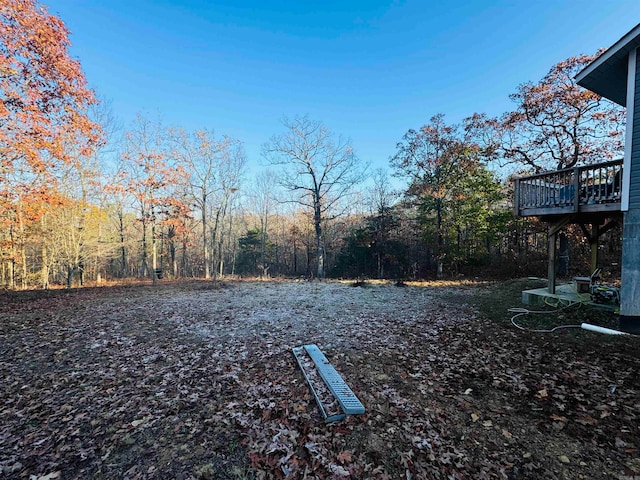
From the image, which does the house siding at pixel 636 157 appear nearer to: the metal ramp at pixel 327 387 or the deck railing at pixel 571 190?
the deck railing at pixel 571 190

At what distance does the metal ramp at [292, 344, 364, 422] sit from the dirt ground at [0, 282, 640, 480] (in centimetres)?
10

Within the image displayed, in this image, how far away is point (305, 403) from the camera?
3371mm

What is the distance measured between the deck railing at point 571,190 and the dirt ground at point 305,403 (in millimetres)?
3362

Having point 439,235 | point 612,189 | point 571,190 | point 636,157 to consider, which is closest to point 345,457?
point 636,157

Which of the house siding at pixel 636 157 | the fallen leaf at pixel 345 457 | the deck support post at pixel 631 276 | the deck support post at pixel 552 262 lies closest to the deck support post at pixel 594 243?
the deck support post at pixel 552 262

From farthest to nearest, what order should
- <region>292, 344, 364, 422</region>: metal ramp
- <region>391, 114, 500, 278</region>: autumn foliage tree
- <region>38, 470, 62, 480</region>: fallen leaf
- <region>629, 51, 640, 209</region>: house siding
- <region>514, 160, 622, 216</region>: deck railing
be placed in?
<region>391, 114, 500, 278</region>: autumn foliage tree, <region>514, 160, 622, 216</region>: deck railing, <region>629, 51, 640, 209</region>: house siding, <region>292, 344, 364, 422</region>: metal ramp, <region>38, 470, 62, 480</region>: fallen leaf

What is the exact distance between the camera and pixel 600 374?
151 inches

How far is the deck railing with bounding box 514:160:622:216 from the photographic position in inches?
241

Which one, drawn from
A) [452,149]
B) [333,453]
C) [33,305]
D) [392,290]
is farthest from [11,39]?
[452,149]

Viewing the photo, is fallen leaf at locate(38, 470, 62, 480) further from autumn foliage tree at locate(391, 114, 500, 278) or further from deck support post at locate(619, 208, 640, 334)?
autumn foliage tree at locate(391, 114, 500, 278)

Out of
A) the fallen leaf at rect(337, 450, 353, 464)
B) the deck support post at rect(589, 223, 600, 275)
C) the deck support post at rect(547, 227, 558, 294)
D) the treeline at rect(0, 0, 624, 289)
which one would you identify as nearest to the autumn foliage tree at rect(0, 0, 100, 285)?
the treeline at rect(0, 0, 624, 289)

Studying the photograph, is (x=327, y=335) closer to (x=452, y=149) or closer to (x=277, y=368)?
(x=277, y=368)

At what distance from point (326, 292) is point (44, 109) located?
10833 millimetres

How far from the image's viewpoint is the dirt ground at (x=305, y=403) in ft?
8.07
